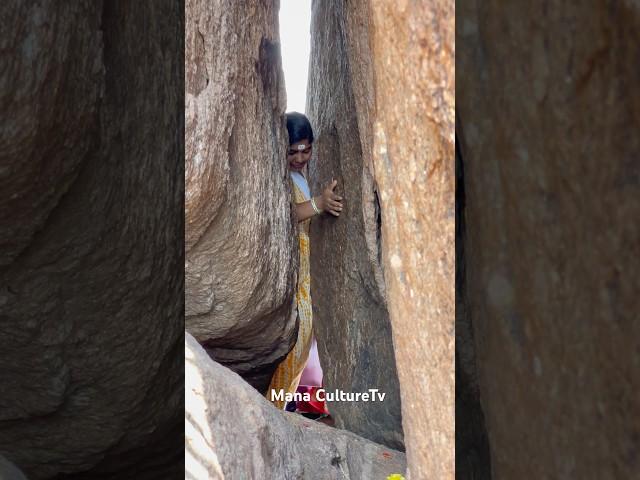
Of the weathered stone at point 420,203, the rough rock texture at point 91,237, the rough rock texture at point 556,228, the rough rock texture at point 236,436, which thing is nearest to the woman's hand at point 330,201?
the rough rock texture at point 236,436

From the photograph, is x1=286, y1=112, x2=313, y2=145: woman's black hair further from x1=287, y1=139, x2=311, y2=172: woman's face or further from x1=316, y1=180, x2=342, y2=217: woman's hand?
x1=316, y1=180, x2=342, y2=217: woman's hand

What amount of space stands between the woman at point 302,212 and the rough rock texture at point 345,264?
0.12 ft

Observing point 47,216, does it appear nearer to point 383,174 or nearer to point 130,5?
point 130,5

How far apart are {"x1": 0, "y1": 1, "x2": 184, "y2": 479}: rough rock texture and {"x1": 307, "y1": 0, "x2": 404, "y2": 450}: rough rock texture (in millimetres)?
733

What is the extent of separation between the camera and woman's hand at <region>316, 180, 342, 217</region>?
2.34 m

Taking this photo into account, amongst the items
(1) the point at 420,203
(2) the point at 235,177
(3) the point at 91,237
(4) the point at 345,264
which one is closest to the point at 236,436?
(3) the point at 91,237

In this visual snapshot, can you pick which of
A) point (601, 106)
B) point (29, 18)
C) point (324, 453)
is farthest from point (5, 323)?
point (601, 106)

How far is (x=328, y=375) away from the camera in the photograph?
258cm

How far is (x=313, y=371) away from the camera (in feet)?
8.86

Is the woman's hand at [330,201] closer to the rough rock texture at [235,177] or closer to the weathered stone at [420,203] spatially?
the rough rock texture at [235,177]

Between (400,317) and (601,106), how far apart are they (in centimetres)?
70

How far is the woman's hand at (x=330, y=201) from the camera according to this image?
2342mm

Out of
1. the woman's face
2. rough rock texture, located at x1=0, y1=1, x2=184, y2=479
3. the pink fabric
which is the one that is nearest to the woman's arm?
the woman's face

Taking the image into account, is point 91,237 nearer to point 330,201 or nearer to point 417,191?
point 417,191
